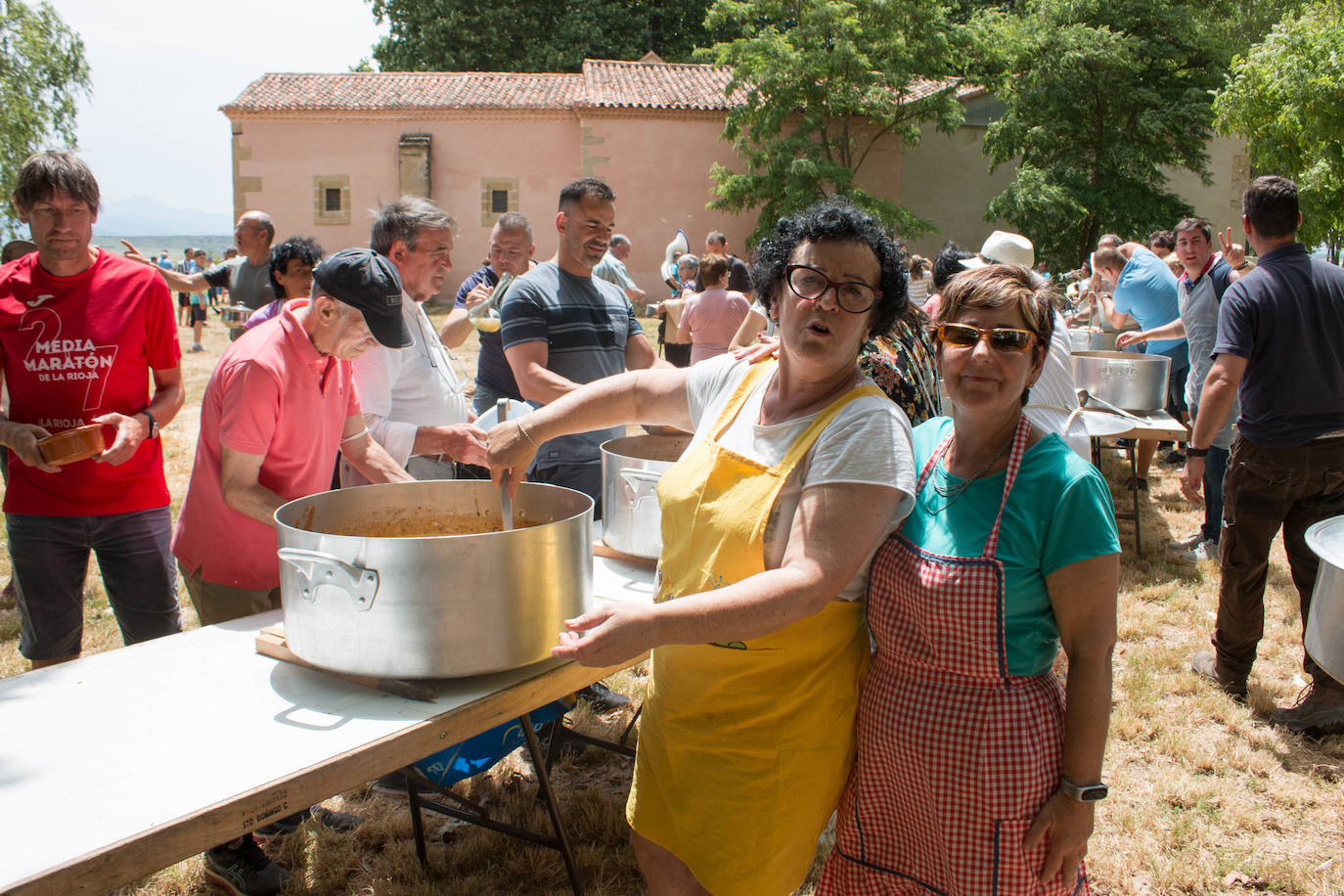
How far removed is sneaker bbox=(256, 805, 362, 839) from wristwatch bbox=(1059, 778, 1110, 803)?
7.19 feet

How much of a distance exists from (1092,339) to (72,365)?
730 cm

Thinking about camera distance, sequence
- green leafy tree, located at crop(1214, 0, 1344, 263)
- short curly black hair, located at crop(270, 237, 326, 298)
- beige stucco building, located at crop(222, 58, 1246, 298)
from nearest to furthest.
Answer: short curly black hair, located at crop(270, 237, 326, 298) < green leafy tree, located at crop(1214, 0, 1344, 263) < beige stucco building, located at crop(222, 58, 1246, 298)

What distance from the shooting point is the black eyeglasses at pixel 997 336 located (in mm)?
1581

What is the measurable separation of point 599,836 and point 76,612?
1.70 metres

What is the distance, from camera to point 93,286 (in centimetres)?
270

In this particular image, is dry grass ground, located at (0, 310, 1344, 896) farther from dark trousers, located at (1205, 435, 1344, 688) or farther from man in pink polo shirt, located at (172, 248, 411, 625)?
man in pink polo shirt, located at (172, 248, 411, 625)

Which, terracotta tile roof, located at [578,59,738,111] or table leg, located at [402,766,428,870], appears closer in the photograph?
table leg, located at [402,766,428,870]

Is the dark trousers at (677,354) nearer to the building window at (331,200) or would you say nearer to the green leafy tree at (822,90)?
the green leafy tree at (822,90)

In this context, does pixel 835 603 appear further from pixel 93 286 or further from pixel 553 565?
pixel 93 286

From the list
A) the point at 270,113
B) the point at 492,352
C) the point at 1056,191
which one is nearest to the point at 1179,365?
the point at 492,352

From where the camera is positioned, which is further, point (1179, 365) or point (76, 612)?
point (1179, 365)

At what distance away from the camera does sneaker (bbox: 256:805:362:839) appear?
2.76m

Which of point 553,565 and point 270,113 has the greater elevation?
point 270,113

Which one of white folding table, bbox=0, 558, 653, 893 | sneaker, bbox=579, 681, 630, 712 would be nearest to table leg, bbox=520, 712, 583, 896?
white folding table, bbox=0, 558, 653, 893
